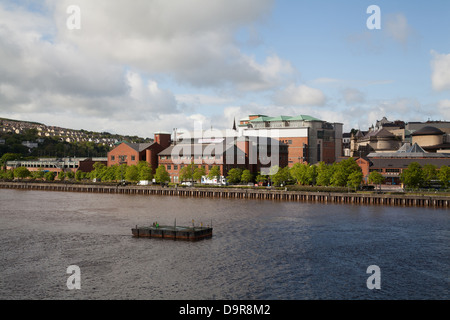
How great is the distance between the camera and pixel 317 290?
34438 millimetres

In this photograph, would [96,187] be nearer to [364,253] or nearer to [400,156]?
[400,156]

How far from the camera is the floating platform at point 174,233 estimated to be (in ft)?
171

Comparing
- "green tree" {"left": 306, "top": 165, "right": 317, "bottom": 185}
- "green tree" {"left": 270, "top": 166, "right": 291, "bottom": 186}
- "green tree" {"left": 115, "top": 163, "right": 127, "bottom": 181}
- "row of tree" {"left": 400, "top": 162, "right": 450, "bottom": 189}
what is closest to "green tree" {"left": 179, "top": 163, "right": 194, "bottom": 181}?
"green tree" {"left": 115, "top": 163, "right": 127, "bottom": 181}

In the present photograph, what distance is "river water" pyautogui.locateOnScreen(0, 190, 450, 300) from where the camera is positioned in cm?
3434

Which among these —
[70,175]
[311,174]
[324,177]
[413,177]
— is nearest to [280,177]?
[311,174]

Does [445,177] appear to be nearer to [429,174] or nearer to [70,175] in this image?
[429,174]

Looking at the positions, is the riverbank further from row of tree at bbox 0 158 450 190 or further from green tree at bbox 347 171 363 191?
green tree at bbox 347 171 363 191

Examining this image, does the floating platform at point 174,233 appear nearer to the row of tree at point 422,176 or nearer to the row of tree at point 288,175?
the row of tree at point 288,175

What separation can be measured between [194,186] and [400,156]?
59134 millimetres

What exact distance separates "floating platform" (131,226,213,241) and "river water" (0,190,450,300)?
1476 mm

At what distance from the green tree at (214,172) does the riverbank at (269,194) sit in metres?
11.9

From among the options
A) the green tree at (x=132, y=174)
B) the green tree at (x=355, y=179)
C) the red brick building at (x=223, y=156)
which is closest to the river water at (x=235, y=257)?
the green tree at (x=355, y=179)

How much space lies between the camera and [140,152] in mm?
147000

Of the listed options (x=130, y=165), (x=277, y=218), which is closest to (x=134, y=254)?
(x=277, y=218)
